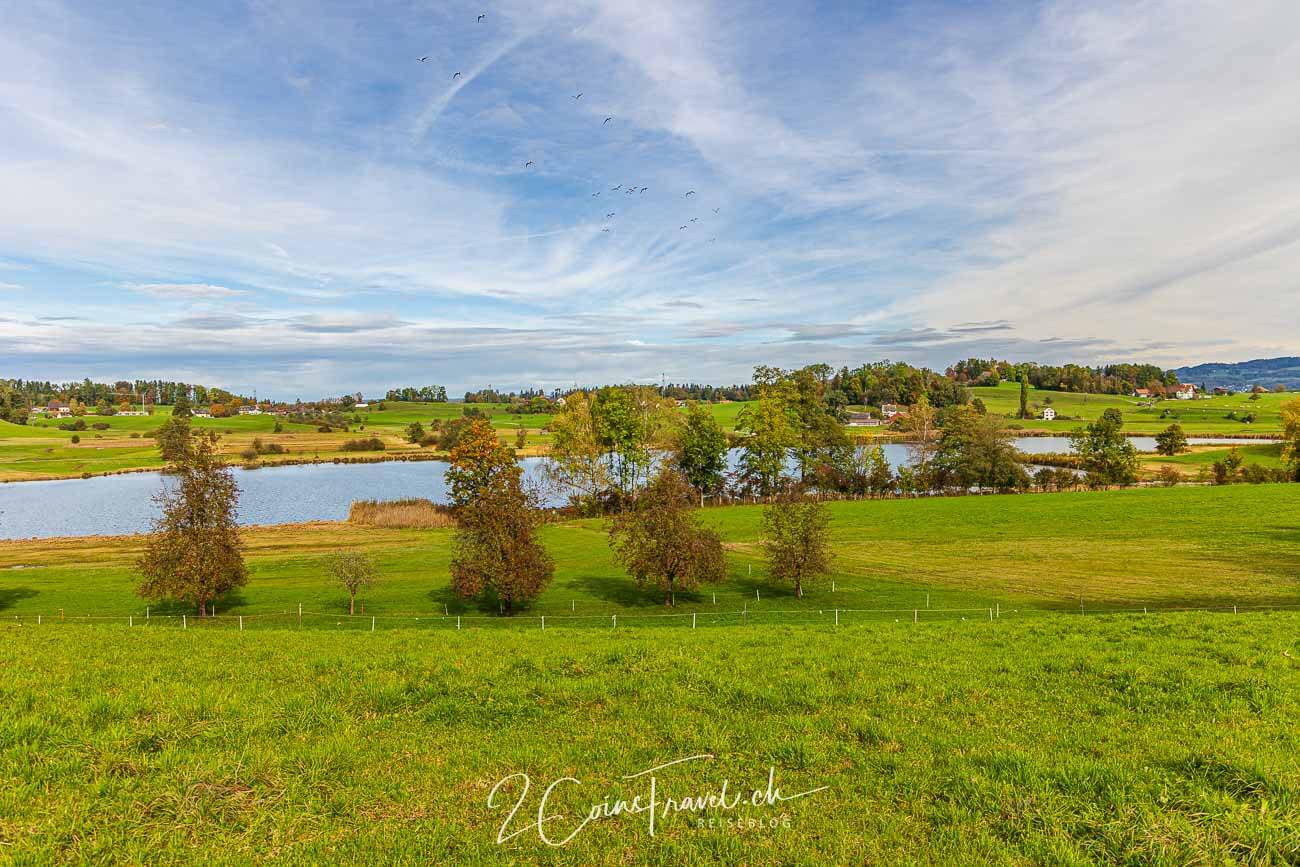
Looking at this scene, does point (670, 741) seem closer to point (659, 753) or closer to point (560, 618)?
point (659, 753)

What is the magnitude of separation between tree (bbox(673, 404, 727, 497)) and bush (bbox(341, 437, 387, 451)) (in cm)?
9309

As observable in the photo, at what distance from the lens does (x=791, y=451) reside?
8825 cm

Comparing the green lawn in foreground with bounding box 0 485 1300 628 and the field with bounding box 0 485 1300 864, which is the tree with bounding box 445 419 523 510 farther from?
the field with bounding box 0 485 1300 864

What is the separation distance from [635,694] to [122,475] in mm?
142654

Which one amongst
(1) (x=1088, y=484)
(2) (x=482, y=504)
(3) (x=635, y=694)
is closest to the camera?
(3) (x=635, y=694)

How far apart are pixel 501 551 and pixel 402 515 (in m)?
42.4

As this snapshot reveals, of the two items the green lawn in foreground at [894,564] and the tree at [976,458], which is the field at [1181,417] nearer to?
the tree at [976,458]

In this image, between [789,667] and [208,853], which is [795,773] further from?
[208,853]

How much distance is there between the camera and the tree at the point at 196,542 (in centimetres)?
3219

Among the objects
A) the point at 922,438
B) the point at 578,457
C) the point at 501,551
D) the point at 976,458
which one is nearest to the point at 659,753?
the point at 501,551

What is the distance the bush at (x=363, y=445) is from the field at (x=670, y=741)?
461 ft

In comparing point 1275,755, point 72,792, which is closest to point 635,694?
point 72,792

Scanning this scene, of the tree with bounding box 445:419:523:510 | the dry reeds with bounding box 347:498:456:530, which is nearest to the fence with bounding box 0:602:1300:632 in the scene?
the tree with bounding box 445:419:523:510

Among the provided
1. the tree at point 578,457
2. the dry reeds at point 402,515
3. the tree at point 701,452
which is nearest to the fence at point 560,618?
the dry reeds at point 402,515
